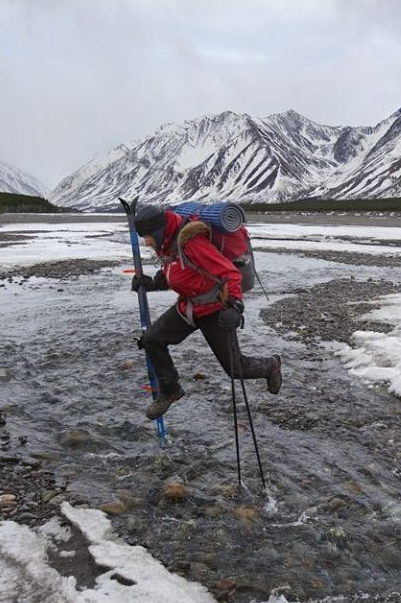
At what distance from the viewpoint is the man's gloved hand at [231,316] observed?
590 cm

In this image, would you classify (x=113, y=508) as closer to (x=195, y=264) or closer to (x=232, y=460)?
(x=232, y=460)

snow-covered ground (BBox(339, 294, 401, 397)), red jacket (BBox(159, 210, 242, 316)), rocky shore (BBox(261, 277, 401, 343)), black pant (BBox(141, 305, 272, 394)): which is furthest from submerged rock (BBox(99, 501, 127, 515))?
rocky shore (BBox(261, 277, 401, 343))

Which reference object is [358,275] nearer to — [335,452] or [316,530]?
[335,452]

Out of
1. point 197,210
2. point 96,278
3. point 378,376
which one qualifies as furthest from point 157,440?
point 96,278

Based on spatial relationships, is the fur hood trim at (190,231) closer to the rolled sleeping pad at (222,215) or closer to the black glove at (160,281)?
the rolled sleeping pad at (222,215)

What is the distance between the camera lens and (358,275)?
23703 millimetres

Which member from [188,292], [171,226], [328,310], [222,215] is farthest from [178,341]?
[328,310]

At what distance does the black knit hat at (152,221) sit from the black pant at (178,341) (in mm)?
1031

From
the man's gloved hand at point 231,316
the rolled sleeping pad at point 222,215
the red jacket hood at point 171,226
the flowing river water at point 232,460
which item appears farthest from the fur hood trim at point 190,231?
the flowing river water at point 232,460

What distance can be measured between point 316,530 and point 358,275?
19496 mm

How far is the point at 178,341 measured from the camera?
680 centimetres

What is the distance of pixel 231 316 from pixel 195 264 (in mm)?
691

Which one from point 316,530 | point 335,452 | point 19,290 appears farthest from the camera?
point 19,290

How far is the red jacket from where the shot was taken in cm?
595
